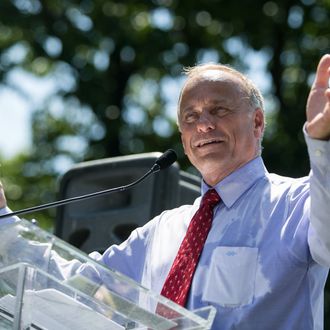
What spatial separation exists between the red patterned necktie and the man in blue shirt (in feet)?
0.07

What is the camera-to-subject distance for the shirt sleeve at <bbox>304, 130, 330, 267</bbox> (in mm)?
2820

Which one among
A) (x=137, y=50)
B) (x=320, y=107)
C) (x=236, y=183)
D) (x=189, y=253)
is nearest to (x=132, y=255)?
(x=189, y=253)

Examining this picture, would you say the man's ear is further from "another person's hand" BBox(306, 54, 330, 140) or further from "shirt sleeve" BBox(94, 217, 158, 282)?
"another person's hand" BBox(306, 54, 330, 140)

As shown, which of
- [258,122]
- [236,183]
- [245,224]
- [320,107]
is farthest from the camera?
[258,122]

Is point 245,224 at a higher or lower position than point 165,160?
lower

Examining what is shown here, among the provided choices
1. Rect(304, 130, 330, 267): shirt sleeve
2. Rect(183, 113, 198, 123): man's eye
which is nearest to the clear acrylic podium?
Rect(304, 130, 330, 267): shirt sleeve

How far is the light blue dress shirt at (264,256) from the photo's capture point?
312 cm

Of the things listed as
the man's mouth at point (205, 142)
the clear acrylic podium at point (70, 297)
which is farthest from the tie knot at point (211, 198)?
the clear acrylic podium at point (70, 297)

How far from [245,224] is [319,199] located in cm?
49

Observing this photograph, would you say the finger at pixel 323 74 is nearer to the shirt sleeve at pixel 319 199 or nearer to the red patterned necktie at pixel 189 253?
the shirt sleeve at pixel 319 199

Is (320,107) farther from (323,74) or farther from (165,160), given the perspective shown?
(165,160)

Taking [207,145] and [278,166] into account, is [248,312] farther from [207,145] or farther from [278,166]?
[278,166]

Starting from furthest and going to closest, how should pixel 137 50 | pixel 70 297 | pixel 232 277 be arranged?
pixel 137 50
pixel 232 277
pixel 70 297

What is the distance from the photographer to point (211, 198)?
3.54m
